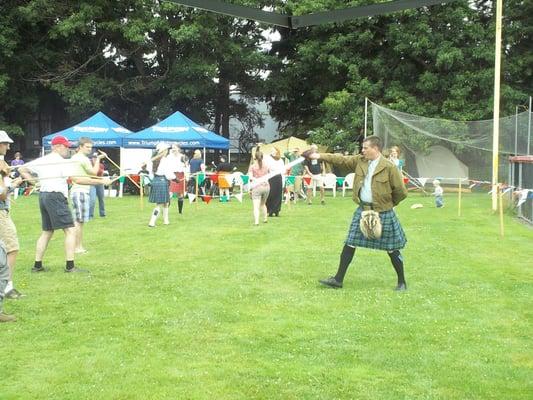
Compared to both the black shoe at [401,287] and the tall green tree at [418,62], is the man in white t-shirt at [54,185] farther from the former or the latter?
the tall green tree at [418,62]

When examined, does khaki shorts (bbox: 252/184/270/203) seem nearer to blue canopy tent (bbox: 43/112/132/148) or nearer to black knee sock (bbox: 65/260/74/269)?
black knee sock (bbox: 65/260/74/269)

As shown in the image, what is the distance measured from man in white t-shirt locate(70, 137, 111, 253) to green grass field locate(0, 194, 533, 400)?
609 millimetres

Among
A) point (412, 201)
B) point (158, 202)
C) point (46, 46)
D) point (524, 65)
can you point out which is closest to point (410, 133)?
point (412, 201)

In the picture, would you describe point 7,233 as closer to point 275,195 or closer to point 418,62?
point 275,195

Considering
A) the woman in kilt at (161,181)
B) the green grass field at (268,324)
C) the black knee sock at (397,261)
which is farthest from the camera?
the woman in kilt at (161,181)

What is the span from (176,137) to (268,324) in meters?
18.5

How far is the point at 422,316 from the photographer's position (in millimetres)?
6367

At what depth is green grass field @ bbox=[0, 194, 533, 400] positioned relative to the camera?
179 inches

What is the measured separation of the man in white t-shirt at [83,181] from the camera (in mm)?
8586

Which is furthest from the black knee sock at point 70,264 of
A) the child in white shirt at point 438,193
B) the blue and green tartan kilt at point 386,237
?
the child in white shirt at point 438,193

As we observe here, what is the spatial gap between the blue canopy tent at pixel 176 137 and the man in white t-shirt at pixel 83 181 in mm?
12889

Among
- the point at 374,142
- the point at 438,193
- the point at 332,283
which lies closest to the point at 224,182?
the point at 438,193

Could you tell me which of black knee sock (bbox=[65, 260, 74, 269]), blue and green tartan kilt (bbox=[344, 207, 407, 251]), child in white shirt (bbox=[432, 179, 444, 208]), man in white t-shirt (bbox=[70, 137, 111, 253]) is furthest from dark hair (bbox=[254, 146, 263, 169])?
blue and green tartan kilt (bbox=[344, 207, 407, 251])

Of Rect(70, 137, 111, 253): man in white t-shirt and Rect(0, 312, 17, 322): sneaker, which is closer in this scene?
Rect(0, 312, 17, 322): sneaker
